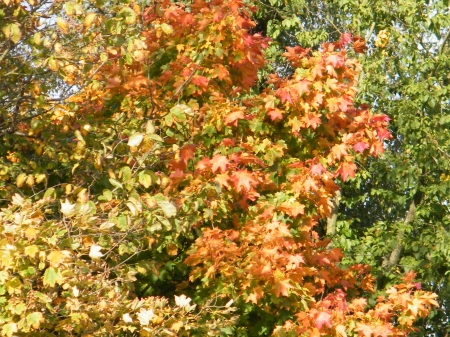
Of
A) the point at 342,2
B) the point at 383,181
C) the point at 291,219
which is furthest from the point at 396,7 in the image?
the point at 291,219

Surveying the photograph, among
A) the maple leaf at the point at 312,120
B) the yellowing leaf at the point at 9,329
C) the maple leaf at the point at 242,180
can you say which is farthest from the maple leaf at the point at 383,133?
the yellowing leaf at the point at 9,329

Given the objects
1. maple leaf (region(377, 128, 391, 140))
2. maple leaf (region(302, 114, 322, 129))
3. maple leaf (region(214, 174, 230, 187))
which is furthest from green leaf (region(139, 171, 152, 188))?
maple leaf (region(377, 128, 391, 140))

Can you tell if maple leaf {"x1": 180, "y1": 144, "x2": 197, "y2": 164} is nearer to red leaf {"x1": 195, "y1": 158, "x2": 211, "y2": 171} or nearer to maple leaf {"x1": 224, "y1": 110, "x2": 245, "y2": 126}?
red leaf {"x1": 195, "y1": 158, "x2": 211, "y2": 171}

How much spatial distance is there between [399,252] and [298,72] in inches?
206

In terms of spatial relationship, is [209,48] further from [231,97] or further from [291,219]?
[291,219]

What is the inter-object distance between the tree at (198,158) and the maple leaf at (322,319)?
0.05 ft

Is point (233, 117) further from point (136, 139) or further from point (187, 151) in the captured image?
point (136, 139)

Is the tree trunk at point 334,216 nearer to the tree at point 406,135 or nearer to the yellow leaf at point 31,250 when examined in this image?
the tree at point 406,135

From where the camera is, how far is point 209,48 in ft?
20.9

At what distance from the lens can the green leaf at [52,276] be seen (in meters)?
4.03

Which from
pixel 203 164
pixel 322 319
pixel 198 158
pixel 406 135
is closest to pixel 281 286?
pixel 322 319

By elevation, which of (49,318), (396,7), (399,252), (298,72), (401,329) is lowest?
(399,252)

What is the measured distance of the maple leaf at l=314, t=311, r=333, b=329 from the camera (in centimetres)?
590

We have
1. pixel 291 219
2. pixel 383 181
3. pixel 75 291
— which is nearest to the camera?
pixel 75 291
